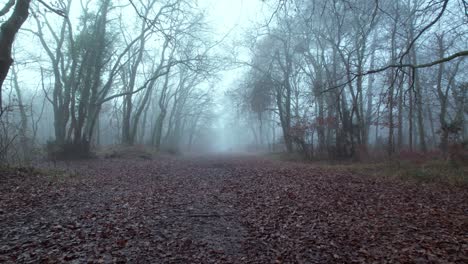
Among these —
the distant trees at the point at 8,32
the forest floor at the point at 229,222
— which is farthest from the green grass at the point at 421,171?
the distant trees at the point at 8,32

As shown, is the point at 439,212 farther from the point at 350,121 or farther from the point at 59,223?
the point at 350,121

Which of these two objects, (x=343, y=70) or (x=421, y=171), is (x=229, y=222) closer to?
(x=421, y=171)

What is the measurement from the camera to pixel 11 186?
23.4 feet

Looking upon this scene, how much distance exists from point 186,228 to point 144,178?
560 centimetres

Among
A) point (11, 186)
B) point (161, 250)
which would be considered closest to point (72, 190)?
point (11, 186)

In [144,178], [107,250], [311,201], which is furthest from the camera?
[144,178]

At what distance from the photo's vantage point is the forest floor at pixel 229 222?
407 centimetres

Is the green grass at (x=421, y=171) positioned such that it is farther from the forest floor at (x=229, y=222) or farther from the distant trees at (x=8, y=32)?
the distant trees at (x=8, y=32)

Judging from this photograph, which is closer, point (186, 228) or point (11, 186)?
point (186, 228)

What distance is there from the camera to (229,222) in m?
5.50

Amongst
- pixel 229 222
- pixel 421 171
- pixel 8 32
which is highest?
pixel 8 32

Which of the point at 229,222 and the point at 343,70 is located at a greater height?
the point at 343,70

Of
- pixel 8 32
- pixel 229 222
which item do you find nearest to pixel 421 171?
pixel 229 222

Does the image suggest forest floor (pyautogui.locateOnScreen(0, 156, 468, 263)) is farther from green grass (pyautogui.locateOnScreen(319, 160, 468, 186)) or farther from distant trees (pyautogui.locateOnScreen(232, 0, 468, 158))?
distant trees (pyautogui.locateOnScreen(232, 0, 468, 158))
